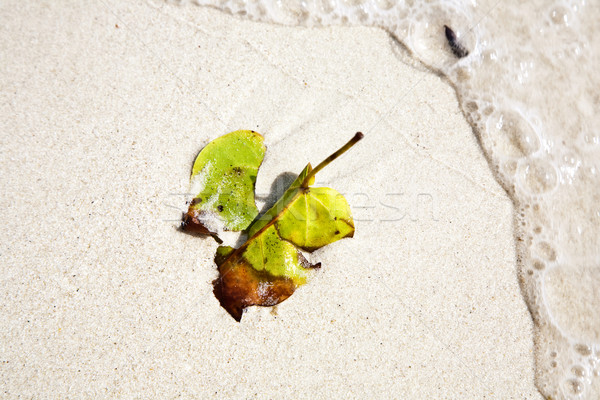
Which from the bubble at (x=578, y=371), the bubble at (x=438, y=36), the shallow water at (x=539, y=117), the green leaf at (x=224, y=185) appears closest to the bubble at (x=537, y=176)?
the shallow water at (x=539, y=117)

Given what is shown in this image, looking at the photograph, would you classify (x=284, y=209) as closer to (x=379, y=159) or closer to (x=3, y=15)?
(x=379, y=159)

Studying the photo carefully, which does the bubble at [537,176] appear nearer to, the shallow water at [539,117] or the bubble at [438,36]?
the shallow water at [539,117]

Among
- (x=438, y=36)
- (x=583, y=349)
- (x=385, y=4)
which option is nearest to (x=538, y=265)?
(x=583, y=349)

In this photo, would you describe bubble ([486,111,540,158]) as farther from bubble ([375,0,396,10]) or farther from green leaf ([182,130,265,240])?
green leaf ([182,130,265,240])

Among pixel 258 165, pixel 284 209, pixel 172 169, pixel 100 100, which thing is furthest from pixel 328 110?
pixel 100 100

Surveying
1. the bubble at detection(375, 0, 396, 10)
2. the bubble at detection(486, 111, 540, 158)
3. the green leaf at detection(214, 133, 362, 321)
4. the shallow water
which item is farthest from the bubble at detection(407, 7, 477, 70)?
the green leaf at detection(214, 133, 362, 321)
